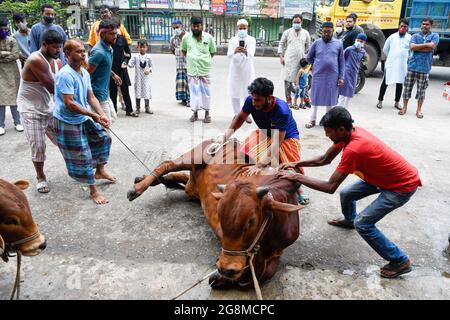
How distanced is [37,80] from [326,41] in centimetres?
496

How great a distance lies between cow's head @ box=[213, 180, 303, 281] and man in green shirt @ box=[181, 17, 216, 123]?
4805mm

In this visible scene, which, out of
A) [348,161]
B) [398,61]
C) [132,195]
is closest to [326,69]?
[398,61]

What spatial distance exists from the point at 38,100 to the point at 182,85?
4310 millimetres

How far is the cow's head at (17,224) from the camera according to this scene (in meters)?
2.66

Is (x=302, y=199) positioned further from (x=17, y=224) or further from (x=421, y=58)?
(x=421, y=58)

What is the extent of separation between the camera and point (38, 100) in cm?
445

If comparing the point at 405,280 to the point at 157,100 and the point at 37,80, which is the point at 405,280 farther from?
the point at 157,100

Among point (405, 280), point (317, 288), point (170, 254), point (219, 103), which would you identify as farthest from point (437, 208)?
point (219, 103)

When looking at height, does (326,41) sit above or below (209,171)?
above

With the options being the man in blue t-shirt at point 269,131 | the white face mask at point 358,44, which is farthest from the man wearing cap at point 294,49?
the man in blue t-shirt at point 269,131

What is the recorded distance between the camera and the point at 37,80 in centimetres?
441

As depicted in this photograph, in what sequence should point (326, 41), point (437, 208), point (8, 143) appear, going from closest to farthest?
point (437, 208)
point (8, 143)
point (326, 41)

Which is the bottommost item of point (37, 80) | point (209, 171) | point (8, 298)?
point (8, 298)

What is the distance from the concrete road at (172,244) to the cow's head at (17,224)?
456 millimetres
